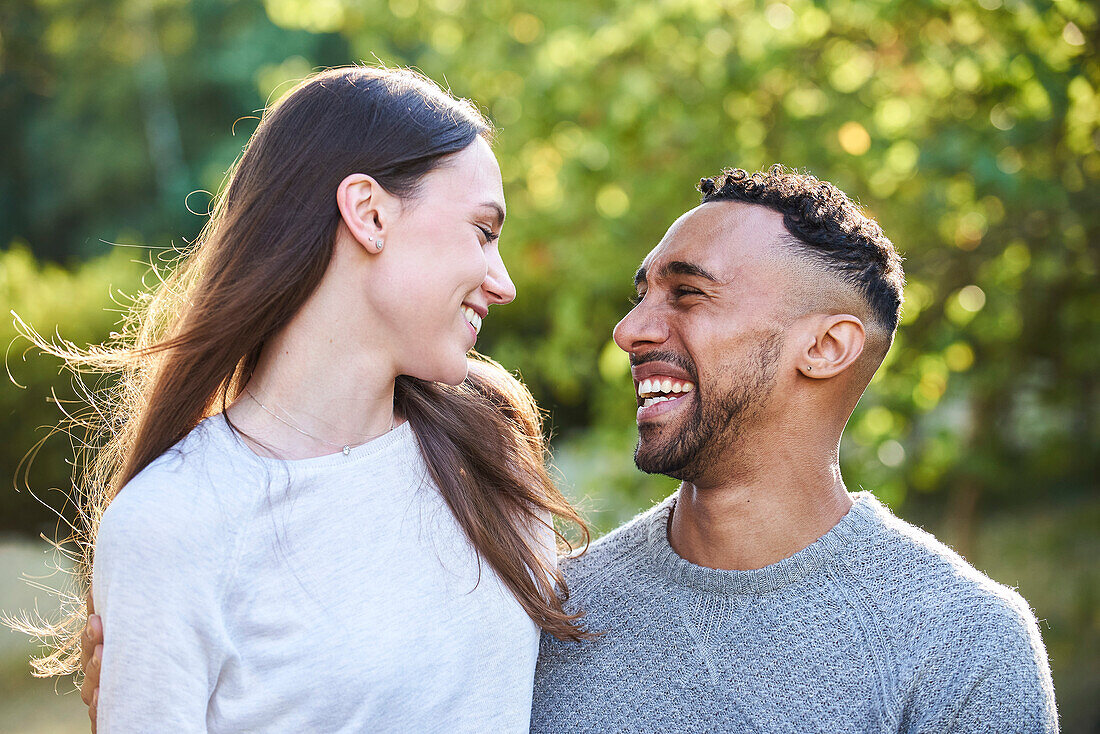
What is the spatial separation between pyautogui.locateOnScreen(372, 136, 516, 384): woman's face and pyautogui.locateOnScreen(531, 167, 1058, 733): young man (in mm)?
524

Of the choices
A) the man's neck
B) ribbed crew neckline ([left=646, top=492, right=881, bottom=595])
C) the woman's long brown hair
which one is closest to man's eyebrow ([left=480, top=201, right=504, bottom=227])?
the woman's long brown hair

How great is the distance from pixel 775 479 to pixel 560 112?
3.05 meters

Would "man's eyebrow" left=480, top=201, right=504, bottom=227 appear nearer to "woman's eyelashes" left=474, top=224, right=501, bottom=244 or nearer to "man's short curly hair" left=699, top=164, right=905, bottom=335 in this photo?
"woman's eyelashes" left=474, top=224, right=501, bottom=244

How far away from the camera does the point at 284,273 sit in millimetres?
1798

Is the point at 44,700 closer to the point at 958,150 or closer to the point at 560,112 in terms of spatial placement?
the point at 560,112

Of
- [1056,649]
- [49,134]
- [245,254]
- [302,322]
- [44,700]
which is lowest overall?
[44,700]

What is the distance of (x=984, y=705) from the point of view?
68.2 inches

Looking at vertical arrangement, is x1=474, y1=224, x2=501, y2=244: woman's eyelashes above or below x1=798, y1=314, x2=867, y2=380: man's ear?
above

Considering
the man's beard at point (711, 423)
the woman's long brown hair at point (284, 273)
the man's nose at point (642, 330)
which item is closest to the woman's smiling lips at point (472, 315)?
the woman's long brown hair at point (284, 273)

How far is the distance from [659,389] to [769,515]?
0.38m

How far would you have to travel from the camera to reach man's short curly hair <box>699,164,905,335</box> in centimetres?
217

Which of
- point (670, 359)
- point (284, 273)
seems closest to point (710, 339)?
point (670, 359)

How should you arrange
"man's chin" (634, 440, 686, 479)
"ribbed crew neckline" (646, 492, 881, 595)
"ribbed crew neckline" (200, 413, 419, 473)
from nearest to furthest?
"ribbed crew neckline" (200, 413, 419, 473)
"ribbed crew neckline" (646, 492, 881, 595)
"man's chin" (634, 440, 686, 479)

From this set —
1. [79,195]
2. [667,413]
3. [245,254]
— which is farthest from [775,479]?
[79,195]
